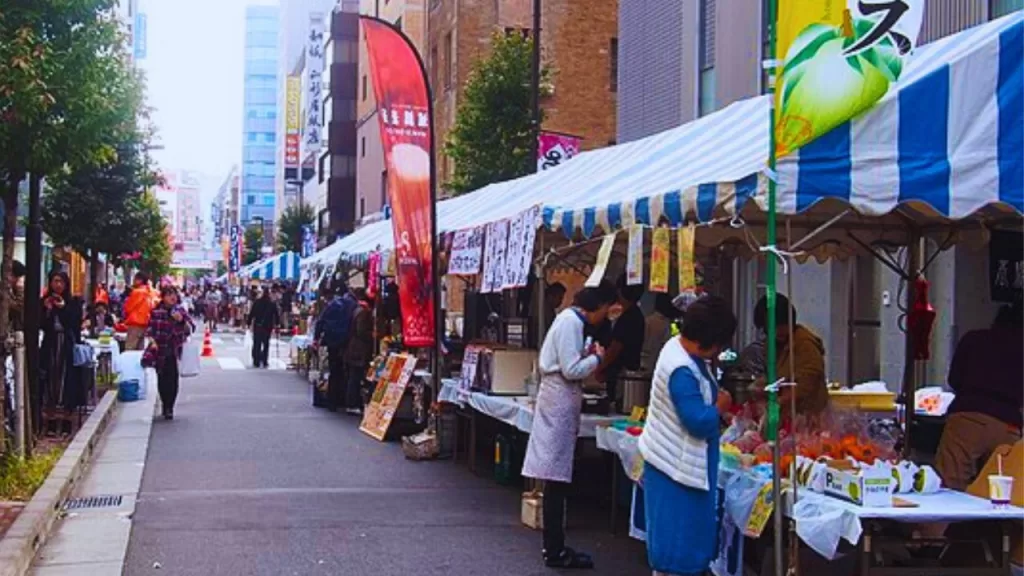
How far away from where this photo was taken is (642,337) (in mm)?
11320

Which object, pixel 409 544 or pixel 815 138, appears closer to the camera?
pixel 815 138

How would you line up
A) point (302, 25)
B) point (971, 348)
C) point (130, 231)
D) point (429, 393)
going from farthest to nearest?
point (302, 25) → point (130, 231) → point (429, 393) → point (971, 348)

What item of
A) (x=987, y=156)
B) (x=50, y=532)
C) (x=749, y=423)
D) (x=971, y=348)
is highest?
(x=987, y=156)

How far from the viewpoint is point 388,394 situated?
16.7 m

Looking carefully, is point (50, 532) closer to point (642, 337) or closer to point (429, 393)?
point (642, 337)

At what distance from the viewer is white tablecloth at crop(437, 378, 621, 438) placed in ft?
34.0

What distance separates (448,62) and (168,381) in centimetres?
2602

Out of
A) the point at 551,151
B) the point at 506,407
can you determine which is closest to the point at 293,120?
the point at 551,151

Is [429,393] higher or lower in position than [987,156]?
lower

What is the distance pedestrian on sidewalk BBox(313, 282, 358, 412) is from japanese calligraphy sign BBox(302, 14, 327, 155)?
51.6m

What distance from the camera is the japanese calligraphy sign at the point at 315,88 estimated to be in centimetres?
7081

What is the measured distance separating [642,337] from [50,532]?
16.8ft

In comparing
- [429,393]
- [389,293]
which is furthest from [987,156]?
[389,293]

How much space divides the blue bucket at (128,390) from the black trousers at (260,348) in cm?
1091
